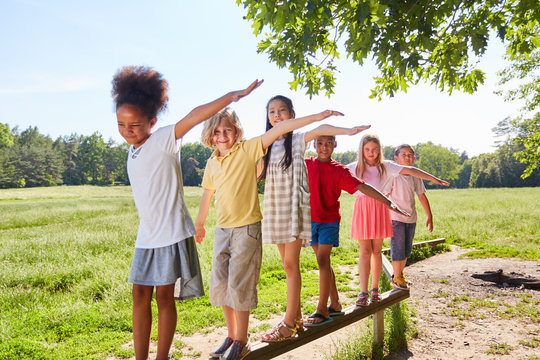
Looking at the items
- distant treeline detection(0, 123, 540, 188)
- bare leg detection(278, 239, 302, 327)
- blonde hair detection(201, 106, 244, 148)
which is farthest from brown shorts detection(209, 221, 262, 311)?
distant treeline detection(0, 123, 540, 188)

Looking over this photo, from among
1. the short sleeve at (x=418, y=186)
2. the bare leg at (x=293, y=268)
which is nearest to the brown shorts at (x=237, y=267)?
the bare leg at (x=293, y=268)

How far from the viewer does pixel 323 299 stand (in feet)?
12.3

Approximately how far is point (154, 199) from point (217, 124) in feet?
2.47

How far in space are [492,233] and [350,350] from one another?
10296 millimetres

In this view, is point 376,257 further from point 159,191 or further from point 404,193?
point 159,191

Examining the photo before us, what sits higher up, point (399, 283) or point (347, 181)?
point (347, 181)

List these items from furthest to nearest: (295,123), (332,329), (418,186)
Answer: (418,186) < (332,329) < (295,123)

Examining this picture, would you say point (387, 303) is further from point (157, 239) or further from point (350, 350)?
point (157, 239)

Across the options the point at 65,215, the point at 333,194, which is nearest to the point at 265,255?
the point at 333,194

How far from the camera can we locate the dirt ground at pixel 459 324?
5.04 metres

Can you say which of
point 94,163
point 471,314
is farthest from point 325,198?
point 94,163

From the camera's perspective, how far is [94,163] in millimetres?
73562

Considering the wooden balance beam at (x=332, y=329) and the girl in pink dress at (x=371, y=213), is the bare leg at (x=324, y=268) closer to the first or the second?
the wooden balance beam at (x=332, y=329)

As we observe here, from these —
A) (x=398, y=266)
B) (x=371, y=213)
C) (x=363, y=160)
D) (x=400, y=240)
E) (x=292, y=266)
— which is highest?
(x=363, y=160)
